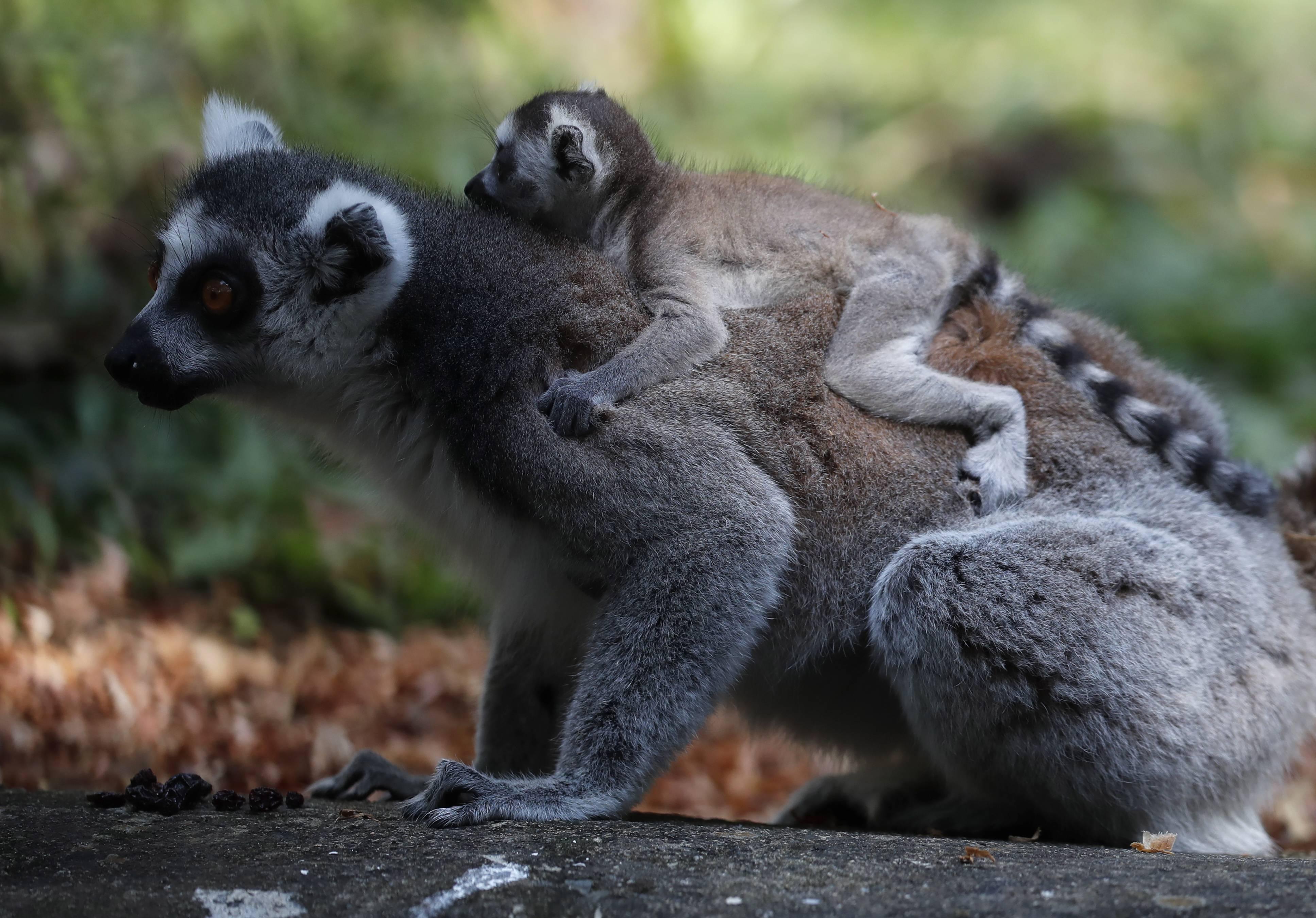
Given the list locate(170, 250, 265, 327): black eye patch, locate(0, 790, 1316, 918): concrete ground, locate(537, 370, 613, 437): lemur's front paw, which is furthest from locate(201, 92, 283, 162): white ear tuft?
locate(0, 790, 1316, 918): concrete ground

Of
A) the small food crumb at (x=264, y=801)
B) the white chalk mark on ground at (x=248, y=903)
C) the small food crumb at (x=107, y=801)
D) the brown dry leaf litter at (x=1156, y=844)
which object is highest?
the brown dry leaf litter at (x=1156, y=844)

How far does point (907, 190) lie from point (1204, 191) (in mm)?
3679

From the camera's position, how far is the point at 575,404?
4.59m

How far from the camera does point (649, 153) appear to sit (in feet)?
18.9

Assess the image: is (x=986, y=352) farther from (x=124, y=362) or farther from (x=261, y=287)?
(x=124, y=362)

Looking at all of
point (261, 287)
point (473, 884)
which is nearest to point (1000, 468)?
point (473, 884)

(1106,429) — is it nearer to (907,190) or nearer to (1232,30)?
(907,190)

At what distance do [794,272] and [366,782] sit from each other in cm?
295

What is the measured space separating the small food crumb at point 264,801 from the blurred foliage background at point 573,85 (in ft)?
4.63

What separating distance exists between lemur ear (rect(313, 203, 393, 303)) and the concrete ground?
79.4 inches

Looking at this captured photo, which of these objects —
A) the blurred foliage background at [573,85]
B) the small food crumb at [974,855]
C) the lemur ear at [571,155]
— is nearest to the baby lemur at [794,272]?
the lemur ear at [571,155]

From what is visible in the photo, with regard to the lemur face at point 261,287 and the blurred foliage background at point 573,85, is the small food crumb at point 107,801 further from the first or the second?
the blurred foliage background at point 573,85

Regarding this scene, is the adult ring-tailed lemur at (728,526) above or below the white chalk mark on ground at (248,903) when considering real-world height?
above

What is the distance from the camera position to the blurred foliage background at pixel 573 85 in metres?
8.57
